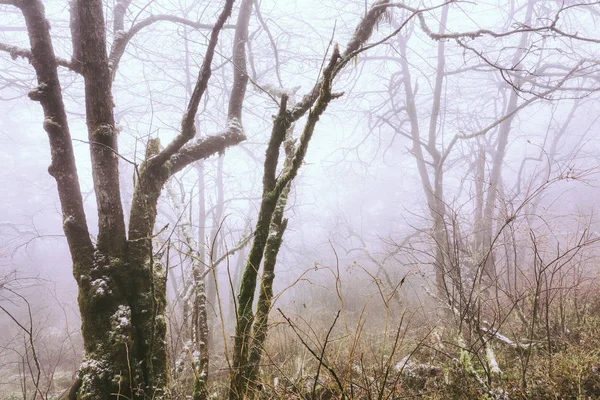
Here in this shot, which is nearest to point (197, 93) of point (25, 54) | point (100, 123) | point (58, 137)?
point (100, 123)

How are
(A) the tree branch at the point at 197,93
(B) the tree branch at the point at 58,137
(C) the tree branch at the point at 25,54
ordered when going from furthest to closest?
(C) the tree branch at the point at 25,54 → (B) the tree branch at the point at 58,137 → (A) the tree branch at the point at 197,93

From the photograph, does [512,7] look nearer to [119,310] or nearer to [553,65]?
[553,65]

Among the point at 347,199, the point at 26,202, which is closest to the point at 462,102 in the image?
the point at 347,199

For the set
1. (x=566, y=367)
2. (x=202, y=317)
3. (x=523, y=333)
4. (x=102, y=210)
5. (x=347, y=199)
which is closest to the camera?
(x=566, y=367)

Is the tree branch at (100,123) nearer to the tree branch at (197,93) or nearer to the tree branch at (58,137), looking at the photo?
the tree branch at (58,137)

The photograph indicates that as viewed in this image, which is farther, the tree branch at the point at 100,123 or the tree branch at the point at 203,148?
the tree branch at the point at 203,148

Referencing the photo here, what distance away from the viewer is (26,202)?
33.7 meters

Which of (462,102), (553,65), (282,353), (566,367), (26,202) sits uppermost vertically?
(26,202)

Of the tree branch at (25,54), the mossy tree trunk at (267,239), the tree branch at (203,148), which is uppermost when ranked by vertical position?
the tree branch at (25,54)

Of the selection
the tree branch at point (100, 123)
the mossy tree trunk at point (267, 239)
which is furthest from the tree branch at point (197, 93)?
the mossy tree trunk at point (267, 239)

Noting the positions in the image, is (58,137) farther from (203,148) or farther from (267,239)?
(267,239)

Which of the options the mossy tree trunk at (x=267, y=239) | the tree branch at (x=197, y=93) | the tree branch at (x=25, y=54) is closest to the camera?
the mossy tree trunk at (x=267, y=239)

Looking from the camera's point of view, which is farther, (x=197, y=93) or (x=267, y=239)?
(x=197, y=93)

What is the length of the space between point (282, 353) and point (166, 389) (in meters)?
3.05
